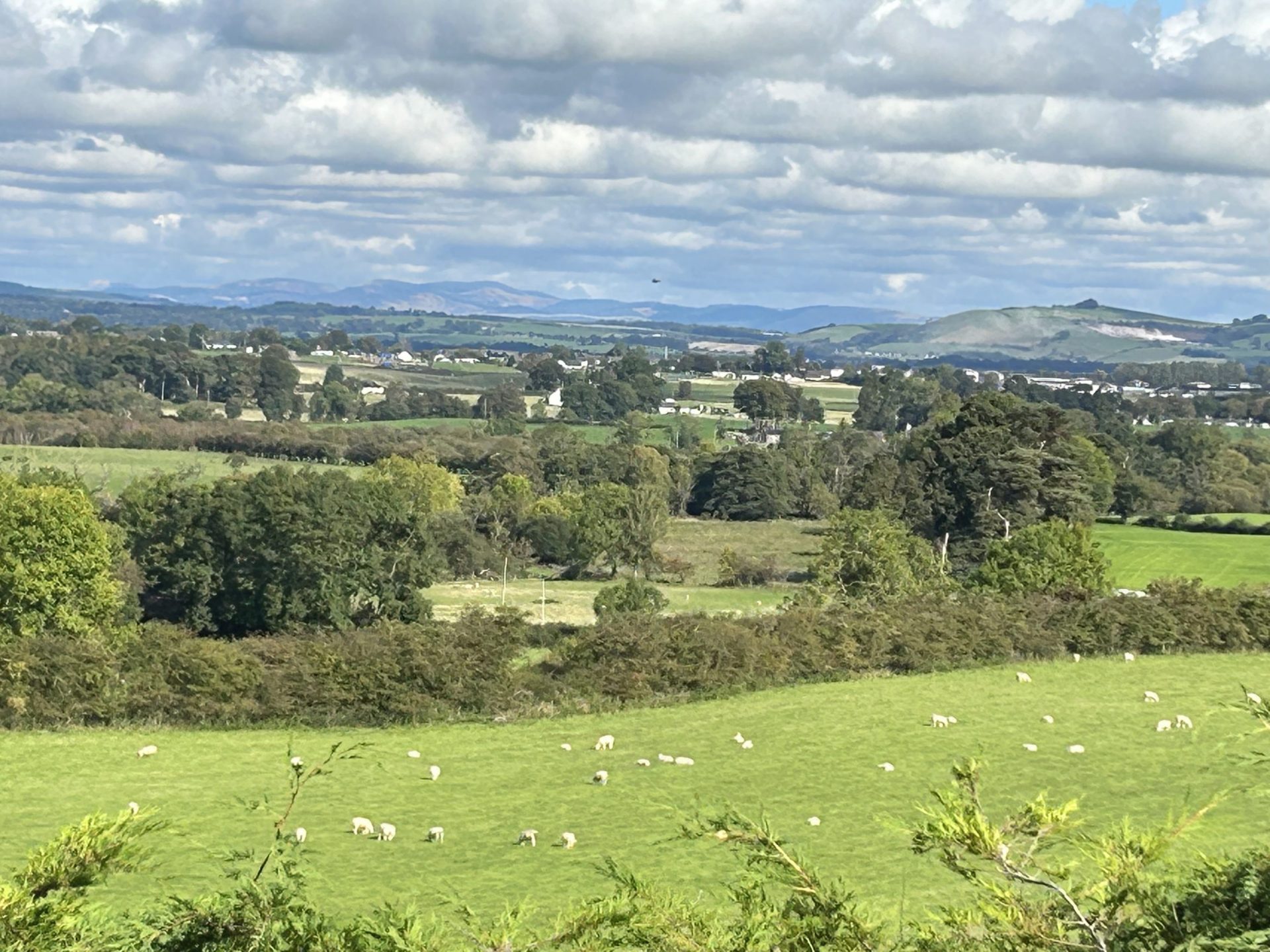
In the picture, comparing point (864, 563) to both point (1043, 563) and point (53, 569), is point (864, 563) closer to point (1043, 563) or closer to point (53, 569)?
point (1043, 563)

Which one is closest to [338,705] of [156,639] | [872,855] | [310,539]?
[156,639]

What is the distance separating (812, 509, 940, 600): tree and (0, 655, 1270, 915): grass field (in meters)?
16.1

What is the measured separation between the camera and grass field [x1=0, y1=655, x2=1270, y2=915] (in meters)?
19.6

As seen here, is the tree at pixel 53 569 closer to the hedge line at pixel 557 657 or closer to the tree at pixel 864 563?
the hedge line at pixel 557 657

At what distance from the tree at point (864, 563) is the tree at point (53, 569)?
74.3 ft

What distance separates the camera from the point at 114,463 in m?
96.5

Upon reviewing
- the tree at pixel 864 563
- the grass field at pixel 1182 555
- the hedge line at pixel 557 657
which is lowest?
the grass field at pixel 1182 555

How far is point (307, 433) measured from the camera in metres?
113

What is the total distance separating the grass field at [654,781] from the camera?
64.4ft

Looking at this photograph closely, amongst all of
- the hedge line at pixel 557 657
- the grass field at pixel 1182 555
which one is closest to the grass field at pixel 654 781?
the hedge line at pixel 557 657

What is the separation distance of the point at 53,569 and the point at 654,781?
22221 mm

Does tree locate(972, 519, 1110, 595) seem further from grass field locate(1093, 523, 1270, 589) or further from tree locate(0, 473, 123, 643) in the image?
tree locate(0, 473, 123, 643)

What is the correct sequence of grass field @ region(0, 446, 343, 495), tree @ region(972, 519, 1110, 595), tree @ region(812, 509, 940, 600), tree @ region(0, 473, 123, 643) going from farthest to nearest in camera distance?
grass field @ region(0, 446, 343, 495) < tree @ region(812, 509, 940, 600) < tree @ region(972, 519, 1110, 595) < tree @ region(0, 473, 123, 643)

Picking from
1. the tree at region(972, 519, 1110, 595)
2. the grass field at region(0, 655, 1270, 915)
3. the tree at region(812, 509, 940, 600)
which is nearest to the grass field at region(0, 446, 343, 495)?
the tree at region(812, 509, 940, 600)
